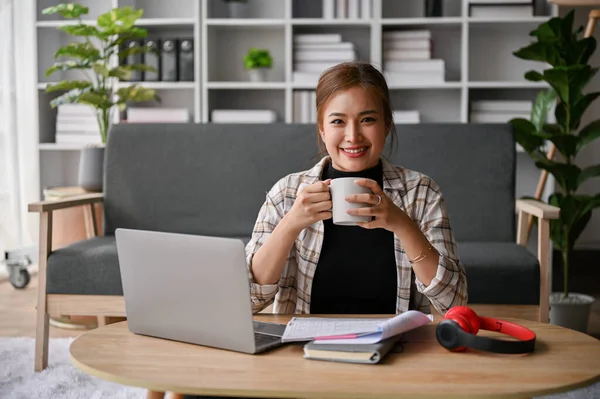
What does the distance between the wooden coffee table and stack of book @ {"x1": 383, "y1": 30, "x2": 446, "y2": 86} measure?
2976 millimetres

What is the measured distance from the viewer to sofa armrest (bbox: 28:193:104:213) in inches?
94.8

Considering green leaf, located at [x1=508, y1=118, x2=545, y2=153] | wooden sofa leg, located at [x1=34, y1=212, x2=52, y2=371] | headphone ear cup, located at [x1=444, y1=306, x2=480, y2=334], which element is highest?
green leaf, located at [x1=508, y1=118, x2=545, y2=153]

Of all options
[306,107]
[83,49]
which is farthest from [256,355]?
[306,107]

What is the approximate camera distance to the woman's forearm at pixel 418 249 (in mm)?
1329

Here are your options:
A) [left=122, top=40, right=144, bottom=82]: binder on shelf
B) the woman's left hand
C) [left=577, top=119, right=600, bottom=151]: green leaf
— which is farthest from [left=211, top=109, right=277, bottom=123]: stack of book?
the woman's left hand

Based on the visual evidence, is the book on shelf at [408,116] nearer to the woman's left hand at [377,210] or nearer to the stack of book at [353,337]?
the woman's left hand at [377,210]

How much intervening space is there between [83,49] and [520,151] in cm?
227

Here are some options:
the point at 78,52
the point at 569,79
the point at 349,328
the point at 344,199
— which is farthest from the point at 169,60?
the point at 349,328

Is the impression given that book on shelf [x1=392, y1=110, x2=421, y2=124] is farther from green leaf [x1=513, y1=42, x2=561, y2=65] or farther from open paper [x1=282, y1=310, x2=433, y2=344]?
open paper [x1=282, y1=310, x2=433, y2=344]

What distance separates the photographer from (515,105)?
13.0 ft

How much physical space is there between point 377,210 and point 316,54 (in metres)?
2.99

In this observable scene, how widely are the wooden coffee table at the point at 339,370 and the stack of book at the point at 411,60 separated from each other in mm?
2976

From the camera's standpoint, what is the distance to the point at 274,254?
1.40 meters

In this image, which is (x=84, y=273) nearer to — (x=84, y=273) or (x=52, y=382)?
(x=84, y=273)
